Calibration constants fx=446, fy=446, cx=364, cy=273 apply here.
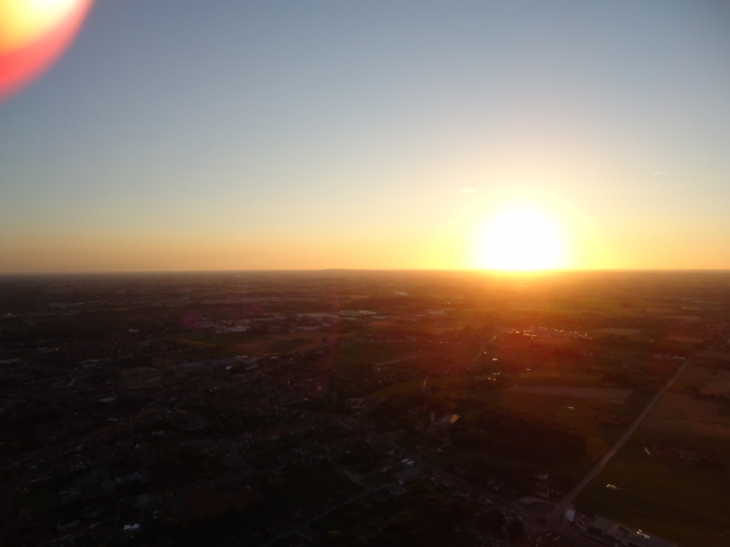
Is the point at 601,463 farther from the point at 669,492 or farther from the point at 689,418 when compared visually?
the point at 689,418

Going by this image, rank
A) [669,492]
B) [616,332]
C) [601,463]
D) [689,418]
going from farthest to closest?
[616,332] → [689,418] → [601,463] → [669,492]

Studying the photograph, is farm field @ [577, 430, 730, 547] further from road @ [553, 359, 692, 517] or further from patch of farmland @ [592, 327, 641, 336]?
patch of farmland @ [592, 327, 641, 336]

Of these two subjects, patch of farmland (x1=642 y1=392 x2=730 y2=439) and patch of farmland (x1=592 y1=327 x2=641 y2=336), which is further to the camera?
patch of farmland (x1=592 y1=327 x2=641 y2=336)

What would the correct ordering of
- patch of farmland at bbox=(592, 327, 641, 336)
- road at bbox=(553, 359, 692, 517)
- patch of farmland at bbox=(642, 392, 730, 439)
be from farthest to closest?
patch of farmland at bbox=(592, 327, 641, 336) < patch of farmland at bbox=(642, 392, 730, 439) < road at bbox=(553, 359, 692, 517)

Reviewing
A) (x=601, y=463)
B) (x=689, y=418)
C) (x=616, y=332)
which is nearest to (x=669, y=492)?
(x=601, y=463)

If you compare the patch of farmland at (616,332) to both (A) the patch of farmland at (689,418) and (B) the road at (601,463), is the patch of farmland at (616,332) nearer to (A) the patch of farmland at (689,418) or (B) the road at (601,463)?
(B) the road at (601,463)

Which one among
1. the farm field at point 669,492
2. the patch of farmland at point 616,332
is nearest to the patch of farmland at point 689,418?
the farm field at point 669,492

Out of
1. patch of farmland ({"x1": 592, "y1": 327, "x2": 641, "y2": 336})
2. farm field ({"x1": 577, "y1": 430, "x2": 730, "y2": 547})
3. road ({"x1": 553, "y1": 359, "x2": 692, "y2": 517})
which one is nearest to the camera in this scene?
farm field ({"x1": 577, "y1": 430, "x2": 730, "y2": 547})

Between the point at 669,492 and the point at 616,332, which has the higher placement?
the point at 616,332

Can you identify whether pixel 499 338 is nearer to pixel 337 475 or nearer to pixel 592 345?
pixel 592 345

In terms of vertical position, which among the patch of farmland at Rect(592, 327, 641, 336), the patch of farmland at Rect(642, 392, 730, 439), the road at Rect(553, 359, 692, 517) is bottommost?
the road at Rect(553, 359, 692, 517)

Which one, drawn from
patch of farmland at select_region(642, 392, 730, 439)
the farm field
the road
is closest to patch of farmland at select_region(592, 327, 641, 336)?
the road

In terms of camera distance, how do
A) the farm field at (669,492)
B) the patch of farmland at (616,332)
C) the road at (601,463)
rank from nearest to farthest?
the farm field at (669,492)
the road at (601,463)
the patch of farmland at (616,332)
